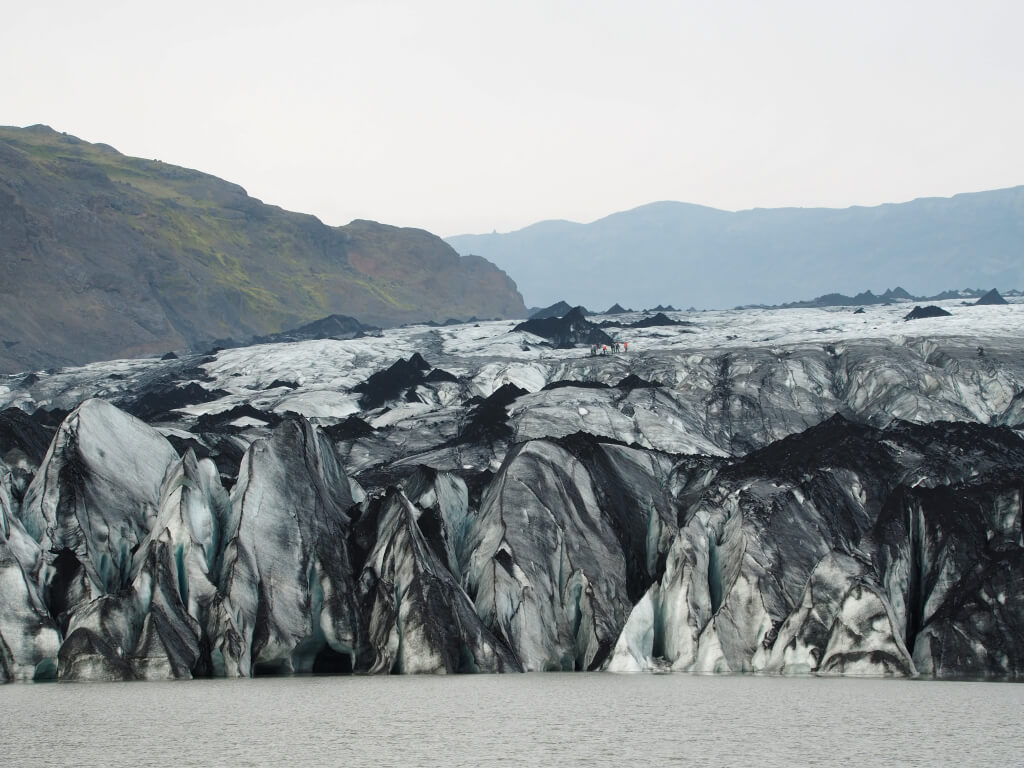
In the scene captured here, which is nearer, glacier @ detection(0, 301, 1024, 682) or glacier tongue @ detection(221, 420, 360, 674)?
glacier @ detection(0, 301, 1024, 682)

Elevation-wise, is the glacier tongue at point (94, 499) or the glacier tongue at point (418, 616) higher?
the glacier tongue at point (94, 499)

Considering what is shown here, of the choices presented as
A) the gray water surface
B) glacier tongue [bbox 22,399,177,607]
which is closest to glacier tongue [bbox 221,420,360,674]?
the gray water surface

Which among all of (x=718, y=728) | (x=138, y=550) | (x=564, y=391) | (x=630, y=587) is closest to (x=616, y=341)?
(x=564, y=391)

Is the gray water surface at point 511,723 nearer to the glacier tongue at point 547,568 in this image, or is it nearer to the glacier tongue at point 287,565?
the glacier tongue at point 287,565

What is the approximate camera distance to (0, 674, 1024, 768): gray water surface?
26.9 m

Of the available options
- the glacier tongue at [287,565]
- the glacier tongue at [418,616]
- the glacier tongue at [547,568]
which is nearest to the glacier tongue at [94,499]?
the glacier tongue at [287,565]

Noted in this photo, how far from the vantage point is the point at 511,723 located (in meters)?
31.5

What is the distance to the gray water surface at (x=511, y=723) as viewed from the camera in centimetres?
2686

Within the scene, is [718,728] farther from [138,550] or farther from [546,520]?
[138,550]

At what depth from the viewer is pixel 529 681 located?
4062 cm

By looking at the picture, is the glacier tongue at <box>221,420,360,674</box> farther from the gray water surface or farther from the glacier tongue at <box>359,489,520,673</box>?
the gray water surface

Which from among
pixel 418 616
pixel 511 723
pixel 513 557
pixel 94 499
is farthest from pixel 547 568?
pixel 94 499

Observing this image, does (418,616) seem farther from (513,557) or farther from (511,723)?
(511,723)

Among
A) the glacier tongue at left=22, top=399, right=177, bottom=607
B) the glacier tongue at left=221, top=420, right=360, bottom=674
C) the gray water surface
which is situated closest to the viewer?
the gray water surface
